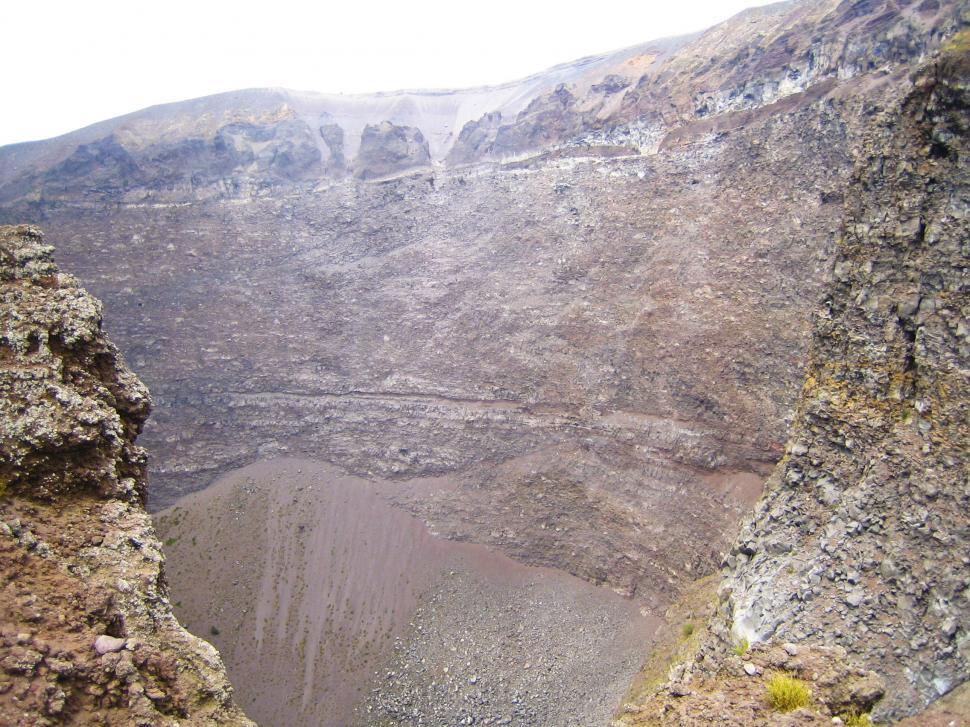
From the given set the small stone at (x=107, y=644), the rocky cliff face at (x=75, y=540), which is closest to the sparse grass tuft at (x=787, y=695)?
the rocky cliff face at (x=75, y=540)

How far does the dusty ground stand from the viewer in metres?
21.5

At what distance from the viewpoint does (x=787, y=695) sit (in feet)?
29.0

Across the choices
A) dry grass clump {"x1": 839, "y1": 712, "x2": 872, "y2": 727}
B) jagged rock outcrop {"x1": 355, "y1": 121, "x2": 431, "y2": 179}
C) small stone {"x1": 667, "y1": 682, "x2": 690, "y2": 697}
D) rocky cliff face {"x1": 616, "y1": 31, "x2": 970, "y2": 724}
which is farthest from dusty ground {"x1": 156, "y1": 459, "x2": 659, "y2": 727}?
jagged rock outcrop {"x1": 355, "y1": 121, "x2": 431, "y2": 179}

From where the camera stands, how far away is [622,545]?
2494 centimetres

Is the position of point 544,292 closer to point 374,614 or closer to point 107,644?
point 374,614

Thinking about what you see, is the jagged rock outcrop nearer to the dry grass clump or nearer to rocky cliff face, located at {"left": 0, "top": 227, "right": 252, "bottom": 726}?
rocky cliff face, located at {"left": 0, "top": 227, "right": 252, "bottom": 726}

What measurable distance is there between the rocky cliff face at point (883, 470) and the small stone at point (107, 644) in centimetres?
744

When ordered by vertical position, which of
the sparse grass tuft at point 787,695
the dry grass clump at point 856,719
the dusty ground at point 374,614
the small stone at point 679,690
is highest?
the sparse grass tuft at point 787,695

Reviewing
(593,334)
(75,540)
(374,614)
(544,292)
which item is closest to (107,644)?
(75,540)

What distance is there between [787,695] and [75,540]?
10304 millimetres

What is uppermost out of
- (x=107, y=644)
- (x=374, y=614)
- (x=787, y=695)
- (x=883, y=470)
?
(x=107, y=644)

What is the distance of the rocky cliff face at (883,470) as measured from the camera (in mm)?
9609

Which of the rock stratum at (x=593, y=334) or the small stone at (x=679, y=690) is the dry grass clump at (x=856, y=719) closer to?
the rock stratum at (x=593, y=334)

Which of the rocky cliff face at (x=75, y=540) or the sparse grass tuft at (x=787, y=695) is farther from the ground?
the rocky cliff face at (x=75, y=540)
